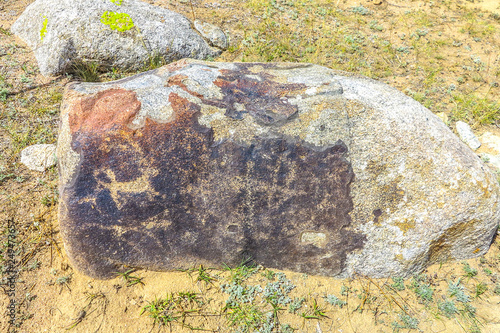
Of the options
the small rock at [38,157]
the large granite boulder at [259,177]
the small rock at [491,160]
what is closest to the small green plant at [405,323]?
the large granite boulder at [259,177]

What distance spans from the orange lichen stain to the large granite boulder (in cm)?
1

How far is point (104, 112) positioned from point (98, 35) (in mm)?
2746

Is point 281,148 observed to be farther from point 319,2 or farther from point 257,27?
point 319,2

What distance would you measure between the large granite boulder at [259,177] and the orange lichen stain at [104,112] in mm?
10

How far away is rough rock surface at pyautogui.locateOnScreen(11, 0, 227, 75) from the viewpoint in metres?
4.58

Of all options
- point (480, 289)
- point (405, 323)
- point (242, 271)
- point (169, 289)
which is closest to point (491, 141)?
point (480, 289)

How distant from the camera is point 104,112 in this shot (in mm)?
2510

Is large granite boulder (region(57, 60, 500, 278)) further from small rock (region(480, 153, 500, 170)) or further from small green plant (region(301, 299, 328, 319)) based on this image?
small rock (region(480, 153, 500, 170))

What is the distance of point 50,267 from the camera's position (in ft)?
9.28

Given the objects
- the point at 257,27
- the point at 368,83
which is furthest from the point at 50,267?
the point at 257,27

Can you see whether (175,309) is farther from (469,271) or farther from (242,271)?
(469,271)

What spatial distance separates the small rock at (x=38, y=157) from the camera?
348 centimetres

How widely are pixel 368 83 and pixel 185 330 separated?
2.61m

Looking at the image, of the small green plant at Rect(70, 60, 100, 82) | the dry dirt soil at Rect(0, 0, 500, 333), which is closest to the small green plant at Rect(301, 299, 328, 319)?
the dry dirt soil at Rect(0, 0, 500, 333)
